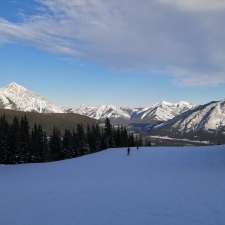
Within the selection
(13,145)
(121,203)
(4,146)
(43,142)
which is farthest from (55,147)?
(121,203)

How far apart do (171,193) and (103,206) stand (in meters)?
4.95

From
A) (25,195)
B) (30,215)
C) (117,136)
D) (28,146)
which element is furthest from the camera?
(117,136)

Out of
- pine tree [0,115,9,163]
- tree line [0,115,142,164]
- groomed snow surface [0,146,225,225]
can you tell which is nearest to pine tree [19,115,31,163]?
tree line [0,115,142,164]

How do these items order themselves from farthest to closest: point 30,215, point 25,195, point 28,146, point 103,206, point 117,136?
1. point 117,136
2. point 28,146
3. point 25,195
4. point 103,206
5. point 30,215

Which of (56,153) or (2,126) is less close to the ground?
(2,126)

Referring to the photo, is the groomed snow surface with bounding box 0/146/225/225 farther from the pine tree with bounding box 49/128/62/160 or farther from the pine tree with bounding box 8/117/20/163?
the pine tree with bounding box 49/128/62/160

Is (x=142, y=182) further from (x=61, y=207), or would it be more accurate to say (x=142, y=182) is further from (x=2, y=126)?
(x=2, y=126)

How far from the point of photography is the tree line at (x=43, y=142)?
84.6m

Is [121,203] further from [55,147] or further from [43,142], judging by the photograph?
[55,147]

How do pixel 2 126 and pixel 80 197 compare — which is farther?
pixel 2 126

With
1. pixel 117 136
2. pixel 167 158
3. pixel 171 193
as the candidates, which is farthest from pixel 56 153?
pixel 171 193

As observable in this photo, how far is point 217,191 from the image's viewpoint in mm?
22391

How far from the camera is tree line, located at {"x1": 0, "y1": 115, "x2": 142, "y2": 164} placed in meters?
84.6

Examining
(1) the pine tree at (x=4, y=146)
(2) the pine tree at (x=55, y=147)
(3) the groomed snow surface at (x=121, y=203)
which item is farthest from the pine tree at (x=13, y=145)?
(3) the groomed snow surface at (x=121, y=203)
